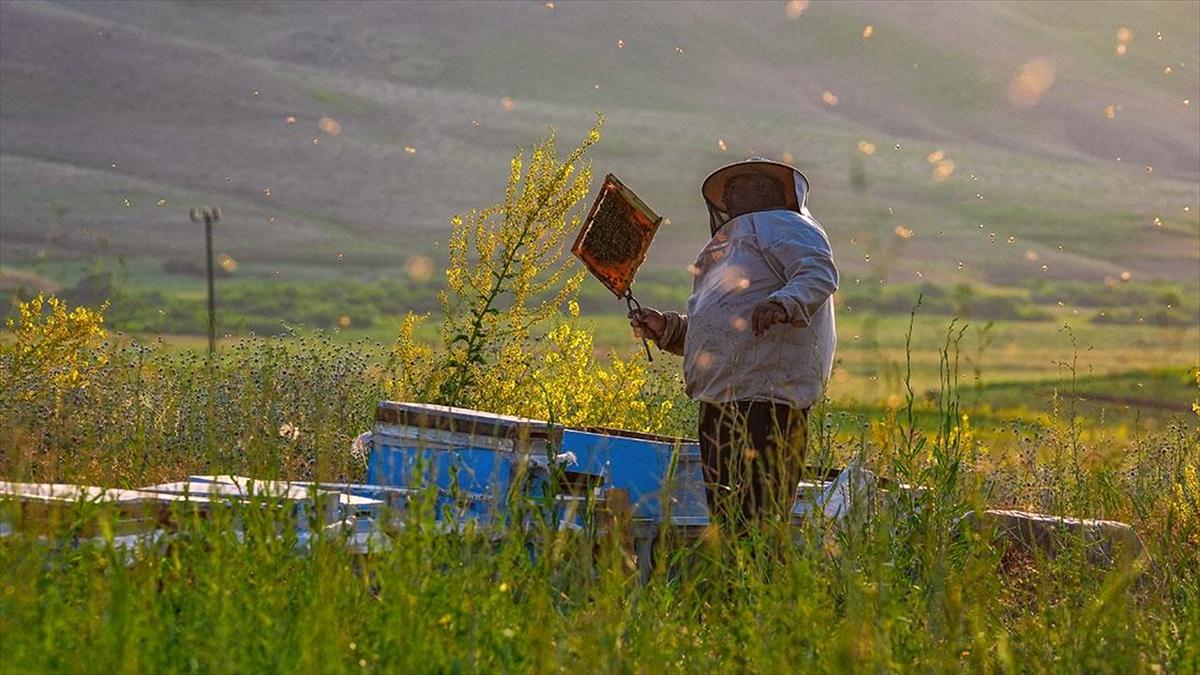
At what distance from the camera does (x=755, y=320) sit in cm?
674

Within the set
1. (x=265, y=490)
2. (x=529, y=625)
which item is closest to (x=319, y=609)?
(x=529, y=625)

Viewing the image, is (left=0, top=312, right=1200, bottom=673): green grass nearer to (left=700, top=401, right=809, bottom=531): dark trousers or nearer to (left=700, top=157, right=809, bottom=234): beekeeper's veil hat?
(left=700, top=401, right=809, bottom=531): dark trousers

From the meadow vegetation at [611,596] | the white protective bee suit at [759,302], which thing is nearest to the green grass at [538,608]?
the meadow vegetation at [611,596]

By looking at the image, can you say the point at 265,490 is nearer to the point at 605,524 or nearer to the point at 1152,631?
the point at 605,524

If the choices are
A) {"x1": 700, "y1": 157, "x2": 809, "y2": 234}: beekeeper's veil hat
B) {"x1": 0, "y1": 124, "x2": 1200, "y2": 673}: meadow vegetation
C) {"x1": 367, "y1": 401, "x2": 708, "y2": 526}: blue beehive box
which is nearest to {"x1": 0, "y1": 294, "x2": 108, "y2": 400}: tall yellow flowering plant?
{"x1": 0, "y1": 124, "x2": 1200, "y2": 673}: meadow vegetation

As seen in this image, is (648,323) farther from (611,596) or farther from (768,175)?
(611,596)

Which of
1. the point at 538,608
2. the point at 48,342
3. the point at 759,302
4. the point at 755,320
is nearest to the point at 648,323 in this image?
the point at 759,302

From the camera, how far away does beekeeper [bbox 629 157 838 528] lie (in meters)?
6.89

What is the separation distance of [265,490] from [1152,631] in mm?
3024

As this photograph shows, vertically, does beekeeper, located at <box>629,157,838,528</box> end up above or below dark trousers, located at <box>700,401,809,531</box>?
above

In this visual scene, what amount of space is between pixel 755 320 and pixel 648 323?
3.20 feet

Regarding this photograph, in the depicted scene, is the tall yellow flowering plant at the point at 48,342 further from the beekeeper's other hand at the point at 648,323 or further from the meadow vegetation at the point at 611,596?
the beekeeper's other hand at the point at 648,323

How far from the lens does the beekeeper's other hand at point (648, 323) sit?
762 cm

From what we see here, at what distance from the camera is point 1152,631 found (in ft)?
17.1
